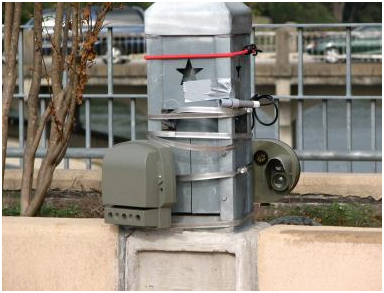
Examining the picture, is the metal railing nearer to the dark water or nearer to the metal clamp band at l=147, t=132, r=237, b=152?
the metal clamp band at l=147, t=132, r=237, b=152

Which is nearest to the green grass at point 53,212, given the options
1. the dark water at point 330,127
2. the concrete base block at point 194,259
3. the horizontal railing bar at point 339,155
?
the concrete base block at point 194,259

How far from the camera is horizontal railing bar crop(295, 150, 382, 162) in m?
9.73

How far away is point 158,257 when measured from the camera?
20.8ft

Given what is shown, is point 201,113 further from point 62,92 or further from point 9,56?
point 9,56

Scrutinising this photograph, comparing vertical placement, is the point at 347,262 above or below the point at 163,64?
below

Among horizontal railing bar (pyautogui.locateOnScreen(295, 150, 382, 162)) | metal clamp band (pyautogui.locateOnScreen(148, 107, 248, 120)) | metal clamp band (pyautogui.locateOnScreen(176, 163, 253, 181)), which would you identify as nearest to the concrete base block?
metal clamp band (pyautogui.locateOnScreen(176, 163, 253, 181))

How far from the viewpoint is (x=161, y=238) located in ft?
20.7

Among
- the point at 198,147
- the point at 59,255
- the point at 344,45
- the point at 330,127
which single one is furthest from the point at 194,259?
the point at 330,127

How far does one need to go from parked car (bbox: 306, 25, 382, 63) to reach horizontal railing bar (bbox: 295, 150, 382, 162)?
18.6 meters

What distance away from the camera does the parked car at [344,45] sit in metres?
29.4

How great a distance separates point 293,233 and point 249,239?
0.22 meters

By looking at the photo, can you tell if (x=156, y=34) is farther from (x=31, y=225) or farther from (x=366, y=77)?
(x=366, y=77)

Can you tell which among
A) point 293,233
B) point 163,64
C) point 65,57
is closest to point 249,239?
point 293,233

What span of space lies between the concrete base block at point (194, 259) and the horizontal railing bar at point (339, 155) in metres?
3.46
